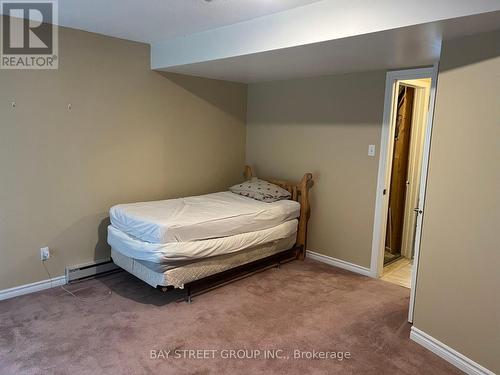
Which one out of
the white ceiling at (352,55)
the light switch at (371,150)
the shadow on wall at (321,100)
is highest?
the white ceiling at (352,55)

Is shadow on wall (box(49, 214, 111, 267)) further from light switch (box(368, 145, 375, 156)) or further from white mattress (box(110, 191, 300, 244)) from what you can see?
light switch (box(368, 145, 375, 156))

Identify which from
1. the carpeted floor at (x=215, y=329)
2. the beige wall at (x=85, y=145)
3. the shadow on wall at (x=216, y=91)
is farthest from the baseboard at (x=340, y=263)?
the shadow on wall at (x=216, y=91)

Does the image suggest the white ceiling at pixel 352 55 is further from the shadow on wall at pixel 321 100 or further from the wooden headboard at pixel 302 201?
the wooden headboard at pixel 302 201

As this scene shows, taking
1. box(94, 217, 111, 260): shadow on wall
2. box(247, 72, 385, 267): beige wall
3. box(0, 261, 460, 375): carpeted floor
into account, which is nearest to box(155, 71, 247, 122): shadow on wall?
box(247, 72, 385, 267): beige wall

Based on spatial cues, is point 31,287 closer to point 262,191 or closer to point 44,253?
point 44,253

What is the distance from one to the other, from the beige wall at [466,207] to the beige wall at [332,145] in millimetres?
1229

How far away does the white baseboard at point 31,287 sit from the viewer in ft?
9.70

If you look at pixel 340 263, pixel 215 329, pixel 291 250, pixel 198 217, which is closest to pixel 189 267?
pixel 198 217

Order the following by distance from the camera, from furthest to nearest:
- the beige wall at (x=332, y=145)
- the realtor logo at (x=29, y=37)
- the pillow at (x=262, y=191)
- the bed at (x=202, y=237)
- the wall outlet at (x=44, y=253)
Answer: the pillow at (x=262, y=191)
the beige wall at (x=332, y=145)
the wall outlet at (x=44, y=253)
the bed at (x=202, y=237)
the realtor logo at (x=29, y=37)

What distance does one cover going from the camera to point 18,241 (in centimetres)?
299

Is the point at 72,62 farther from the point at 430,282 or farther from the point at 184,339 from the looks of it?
the point at 430,282

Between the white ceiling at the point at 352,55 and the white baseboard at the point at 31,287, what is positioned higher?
the white ceiling at the point at 352,55

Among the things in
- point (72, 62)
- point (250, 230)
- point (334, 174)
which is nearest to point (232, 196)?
point (250, 230)

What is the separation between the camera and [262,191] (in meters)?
3.96
